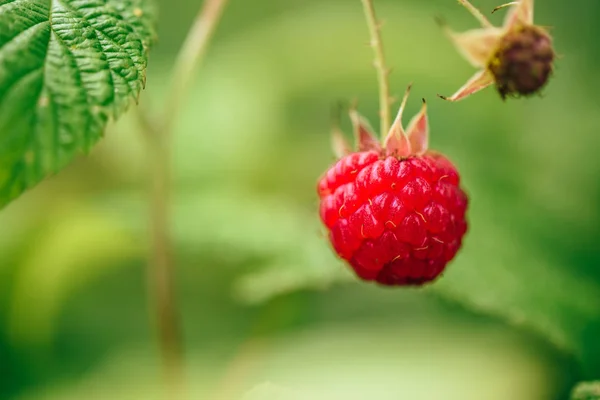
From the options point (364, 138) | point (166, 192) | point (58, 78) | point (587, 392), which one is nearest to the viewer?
point (58, 78)

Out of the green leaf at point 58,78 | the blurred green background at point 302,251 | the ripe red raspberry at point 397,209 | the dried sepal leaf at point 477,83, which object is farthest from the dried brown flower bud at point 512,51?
the blurred green background at point 302,251

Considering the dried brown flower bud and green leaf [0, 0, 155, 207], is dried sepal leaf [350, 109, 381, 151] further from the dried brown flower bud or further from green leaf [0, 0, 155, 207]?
green leaf [0, 0, 155, 207]

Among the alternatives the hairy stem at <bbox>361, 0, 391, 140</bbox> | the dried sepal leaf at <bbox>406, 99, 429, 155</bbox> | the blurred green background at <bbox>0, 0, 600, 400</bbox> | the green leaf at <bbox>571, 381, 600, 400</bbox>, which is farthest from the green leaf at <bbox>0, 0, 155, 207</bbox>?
the green leaf at <bbox>571, 381, 600, 400</bbox>

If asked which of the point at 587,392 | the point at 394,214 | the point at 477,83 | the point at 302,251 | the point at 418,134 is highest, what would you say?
the point at 477,83

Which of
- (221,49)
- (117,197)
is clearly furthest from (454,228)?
(221,49)

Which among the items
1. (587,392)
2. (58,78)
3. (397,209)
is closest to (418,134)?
(397,209)

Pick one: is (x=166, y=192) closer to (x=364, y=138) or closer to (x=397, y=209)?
(x=364, y=138)

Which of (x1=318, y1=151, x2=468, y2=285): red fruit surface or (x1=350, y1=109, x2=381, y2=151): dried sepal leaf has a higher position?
(x1=350, y1=109, x2=381, y2=151): dried sepal leaf
